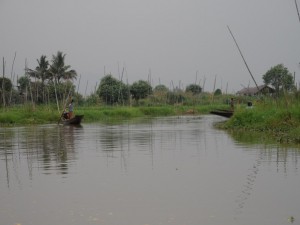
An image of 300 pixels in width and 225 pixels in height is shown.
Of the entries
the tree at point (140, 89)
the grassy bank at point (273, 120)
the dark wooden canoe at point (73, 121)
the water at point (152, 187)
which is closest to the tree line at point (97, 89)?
the tree at point (140, 89)

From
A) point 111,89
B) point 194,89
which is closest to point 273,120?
point 111,89

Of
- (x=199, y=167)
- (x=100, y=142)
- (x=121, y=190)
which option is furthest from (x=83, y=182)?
(x=100, y=142)

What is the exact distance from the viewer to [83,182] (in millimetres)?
8867

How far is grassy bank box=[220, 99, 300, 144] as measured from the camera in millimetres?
16520

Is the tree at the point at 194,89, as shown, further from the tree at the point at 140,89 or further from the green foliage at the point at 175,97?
the tree at the point at 140,89

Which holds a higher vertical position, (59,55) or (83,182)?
(59,55)

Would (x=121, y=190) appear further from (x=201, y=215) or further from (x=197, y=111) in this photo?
(x=197, y=111)

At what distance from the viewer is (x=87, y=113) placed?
40.6 meters

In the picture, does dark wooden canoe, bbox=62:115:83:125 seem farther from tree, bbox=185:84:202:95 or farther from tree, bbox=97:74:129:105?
tree, bbox=185:84:202:95

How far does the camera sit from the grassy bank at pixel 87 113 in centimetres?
3431

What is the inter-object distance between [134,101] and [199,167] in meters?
49.5

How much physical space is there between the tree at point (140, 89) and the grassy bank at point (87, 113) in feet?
24.7

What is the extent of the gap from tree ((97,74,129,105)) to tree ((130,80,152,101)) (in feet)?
5.49

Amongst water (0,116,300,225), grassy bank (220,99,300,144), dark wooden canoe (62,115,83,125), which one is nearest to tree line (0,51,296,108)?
dark wooden canoe (62,115,83,125)
